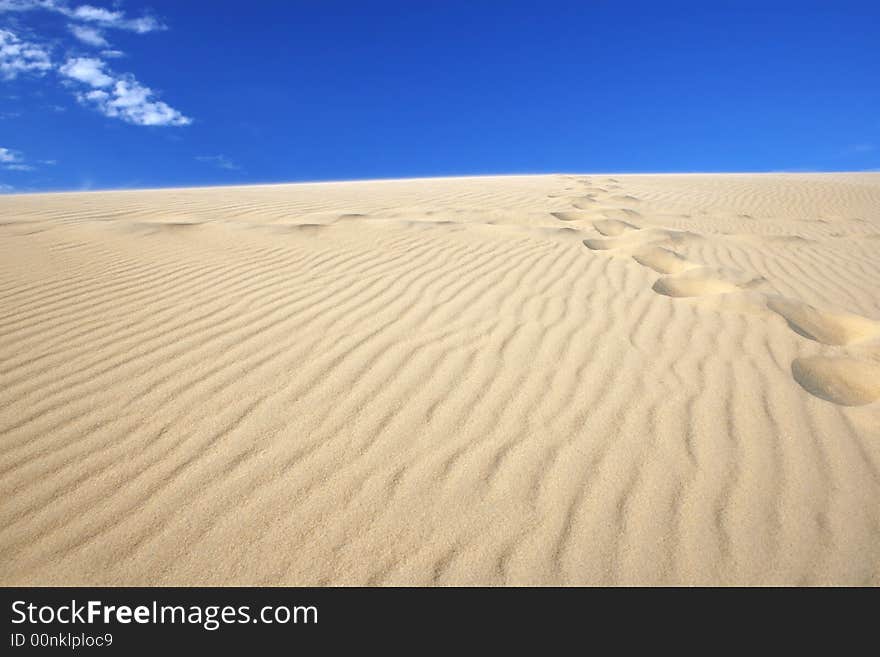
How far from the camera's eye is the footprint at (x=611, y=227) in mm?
6204

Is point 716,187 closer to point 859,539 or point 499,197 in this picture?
point 499,197

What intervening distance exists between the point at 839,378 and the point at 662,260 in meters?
2.35

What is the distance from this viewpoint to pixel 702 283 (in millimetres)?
4066

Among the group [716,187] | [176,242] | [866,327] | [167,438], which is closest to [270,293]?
[167,438]

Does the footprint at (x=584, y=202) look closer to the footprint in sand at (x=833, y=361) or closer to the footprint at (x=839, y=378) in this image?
the footprint in sand at (x=833, y=361)

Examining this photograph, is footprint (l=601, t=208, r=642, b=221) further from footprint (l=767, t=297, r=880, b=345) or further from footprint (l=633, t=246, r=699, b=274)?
footprint (l=767, t=297, r=880, b=345)

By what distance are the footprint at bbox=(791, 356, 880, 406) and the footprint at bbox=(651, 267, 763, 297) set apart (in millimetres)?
1139

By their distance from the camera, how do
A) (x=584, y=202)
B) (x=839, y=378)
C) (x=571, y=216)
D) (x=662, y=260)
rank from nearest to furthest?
(x=839, y=378)
(x=662, y=260)
(x=571, y=216)
(x=584, y=202)

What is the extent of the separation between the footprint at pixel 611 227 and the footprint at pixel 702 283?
1996 mm

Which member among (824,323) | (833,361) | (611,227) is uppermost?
(611,227)

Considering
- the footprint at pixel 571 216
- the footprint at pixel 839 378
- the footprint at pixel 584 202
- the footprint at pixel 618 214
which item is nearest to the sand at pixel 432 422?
the footprint at pixel 839 378

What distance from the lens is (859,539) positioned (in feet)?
5.43

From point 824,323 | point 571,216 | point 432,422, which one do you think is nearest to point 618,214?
point 571,216

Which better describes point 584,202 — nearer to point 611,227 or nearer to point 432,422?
point 611,227
